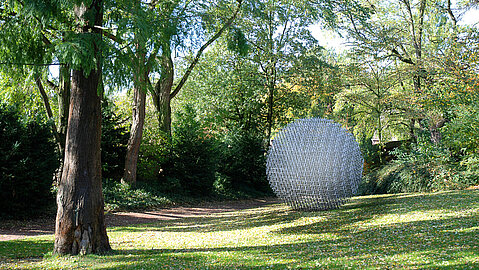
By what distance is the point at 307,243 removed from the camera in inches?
335

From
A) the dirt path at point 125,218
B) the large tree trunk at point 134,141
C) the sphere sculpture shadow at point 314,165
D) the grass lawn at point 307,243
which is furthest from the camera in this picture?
the large tree trunk at point 134,141

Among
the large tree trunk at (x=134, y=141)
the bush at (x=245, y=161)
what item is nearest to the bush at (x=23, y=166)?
the large tree trunk at (x=134, y=141)

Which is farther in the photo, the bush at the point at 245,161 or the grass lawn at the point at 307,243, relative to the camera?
the bush at the point at 245,161

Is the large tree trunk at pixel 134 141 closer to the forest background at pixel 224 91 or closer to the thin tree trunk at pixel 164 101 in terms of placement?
the forest background at pixel 224 91

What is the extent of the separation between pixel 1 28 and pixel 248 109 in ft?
61.0

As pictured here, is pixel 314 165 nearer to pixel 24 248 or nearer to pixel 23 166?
pixel 24 248

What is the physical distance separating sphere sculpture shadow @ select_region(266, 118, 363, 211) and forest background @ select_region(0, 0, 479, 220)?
337 centimetres

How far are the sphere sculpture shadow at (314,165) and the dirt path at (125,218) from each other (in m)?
4.89

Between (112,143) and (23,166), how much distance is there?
610 cm

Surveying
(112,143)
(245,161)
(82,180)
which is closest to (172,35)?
(82,180)

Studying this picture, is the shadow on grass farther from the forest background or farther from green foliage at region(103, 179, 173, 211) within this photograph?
green foliage at region(103, 179, 173, 211)

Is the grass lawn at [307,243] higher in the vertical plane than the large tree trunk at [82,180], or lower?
lower

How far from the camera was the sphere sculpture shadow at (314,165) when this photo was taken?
39.3 feet

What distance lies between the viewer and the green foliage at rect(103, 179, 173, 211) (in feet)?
52.0
